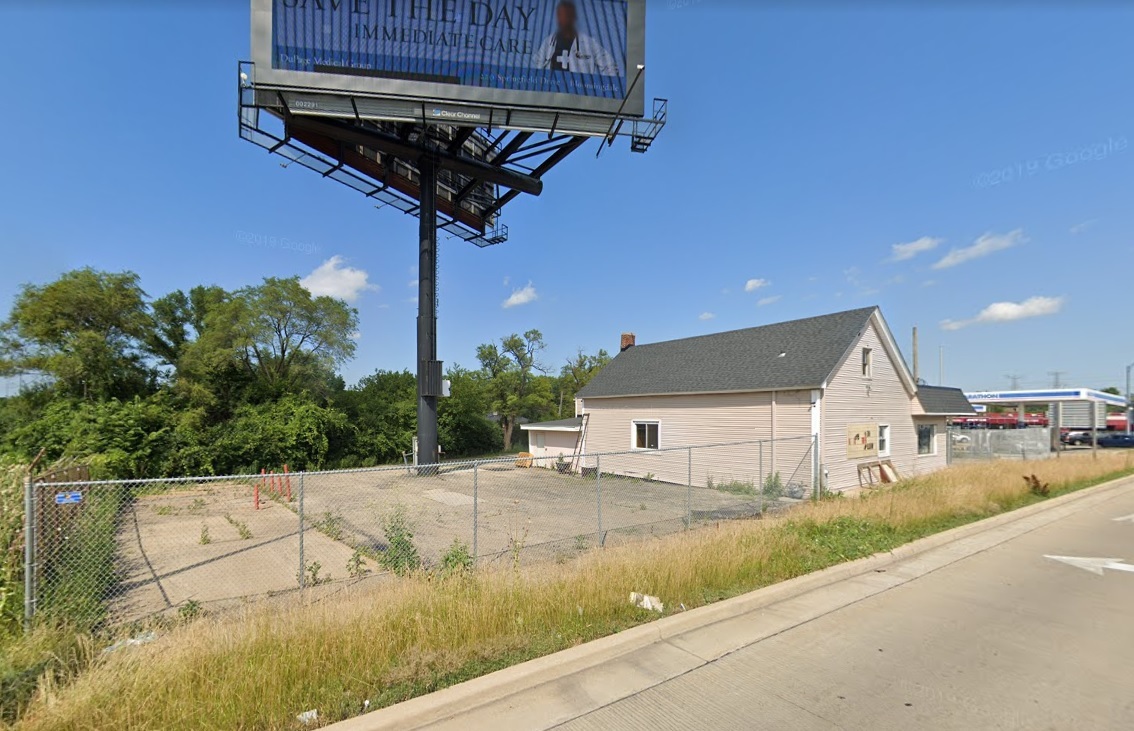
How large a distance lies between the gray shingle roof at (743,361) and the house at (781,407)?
0.05m

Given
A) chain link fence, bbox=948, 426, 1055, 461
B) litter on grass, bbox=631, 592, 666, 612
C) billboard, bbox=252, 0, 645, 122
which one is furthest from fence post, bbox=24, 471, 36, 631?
chain link fence, bbox=948, 426, 1055, 461

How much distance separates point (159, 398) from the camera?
23.7 meters

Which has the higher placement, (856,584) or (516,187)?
(516,187)

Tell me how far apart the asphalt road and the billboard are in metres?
17.3

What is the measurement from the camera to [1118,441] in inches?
1645

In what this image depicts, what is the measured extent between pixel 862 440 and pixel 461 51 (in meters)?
19.9

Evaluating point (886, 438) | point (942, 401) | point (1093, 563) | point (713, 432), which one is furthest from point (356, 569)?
→ point (942, 401)

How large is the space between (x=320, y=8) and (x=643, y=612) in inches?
791

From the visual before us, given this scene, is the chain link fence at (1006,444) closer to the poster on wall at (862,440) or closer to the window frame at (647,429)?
the poster on wall at (862,440)

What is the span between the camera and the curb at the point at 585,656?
3588 millimetres

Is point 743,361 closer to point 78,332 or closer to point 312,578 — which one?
point 312,578

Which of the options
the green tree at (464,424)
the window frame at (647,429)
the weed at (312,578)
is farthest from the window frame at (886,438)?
the green tree at (464,424)

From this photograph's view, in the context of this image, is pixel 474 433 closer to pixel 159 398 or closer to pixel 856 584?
pixel 159 398

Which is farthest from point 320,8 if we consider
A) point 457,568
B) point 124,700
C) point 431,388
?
point 124,700
